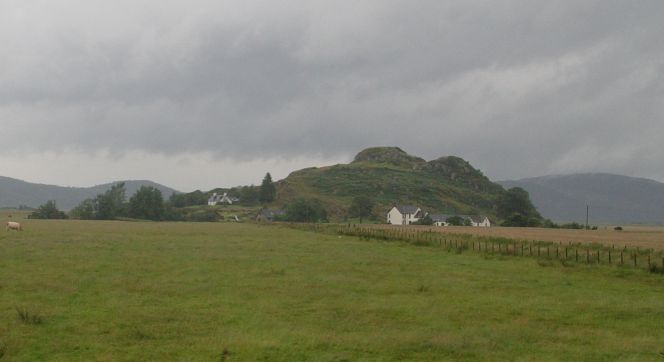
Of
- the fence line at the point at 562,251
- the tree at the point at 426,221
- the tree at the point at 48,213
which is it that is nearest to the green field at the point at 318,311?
the fence line at the point at 562,251

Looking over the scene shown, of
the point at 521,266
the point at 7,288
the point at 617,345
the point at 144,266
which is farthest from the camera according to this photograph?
the point at 521,266

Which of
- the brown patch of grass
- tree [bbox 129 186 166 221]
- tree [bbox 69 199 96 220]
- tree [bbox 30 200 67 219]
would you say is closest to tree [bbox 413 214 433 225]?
the brown patch of grass

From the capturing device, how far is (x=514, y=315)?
22.1m

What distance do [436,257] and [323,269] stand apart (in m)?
13.6

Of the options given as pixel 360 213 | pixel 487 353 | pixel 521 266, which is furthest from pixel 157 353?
pixel 360 213

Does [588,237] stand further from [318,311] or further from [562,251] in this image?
[318,311]

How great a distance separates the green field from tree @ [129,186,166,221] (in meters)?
153

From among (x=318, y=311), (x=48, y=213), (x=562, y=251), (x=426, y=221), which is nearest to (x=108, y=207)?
(x=48, y=213)

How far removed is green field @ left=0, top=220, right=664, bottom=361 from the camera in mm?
16672

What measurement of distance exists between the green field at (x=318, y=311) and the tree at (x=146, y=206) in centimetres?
15349

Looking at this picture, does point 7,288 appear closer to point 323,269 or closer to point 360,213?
point 323,269

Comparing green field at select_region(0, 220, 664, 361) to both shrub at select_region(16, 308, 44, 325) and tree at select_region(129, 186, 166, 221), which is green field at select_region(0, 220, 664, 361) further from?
tree at select_region(129, 186, 166, 221)

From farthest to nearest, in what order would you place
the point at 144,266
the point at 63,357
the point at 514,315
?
the point at 144,266, the point at 514,315, the point at 63,357

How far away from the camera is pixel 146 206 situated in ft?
612
